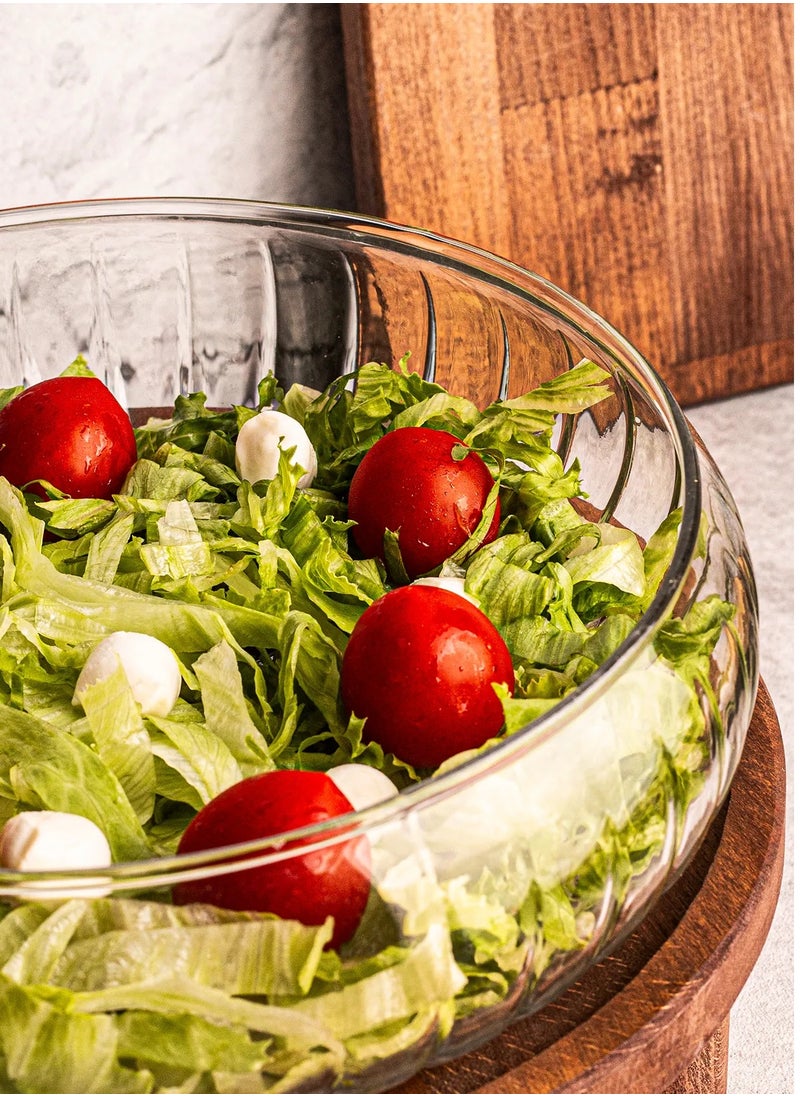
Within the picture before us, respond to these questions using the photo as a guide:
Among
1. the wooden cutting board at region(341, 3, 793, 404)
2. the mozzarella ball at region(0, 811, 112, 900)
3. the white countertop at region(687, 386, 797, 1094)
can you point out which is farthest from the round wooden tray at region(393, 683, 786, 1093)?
the wooden cutting board at region(341, 3, 793, 404)

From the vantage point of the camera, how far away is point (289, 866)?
370 mm

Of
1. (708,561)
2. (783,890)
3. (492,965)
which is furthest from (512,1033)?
(783,890)

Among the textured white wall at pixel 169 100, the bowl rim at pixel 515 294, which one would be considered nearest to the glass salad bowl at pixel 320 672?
the bowl rim at pixel 515 294

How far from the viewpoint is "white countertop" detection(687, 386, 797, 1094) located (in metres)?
1.02

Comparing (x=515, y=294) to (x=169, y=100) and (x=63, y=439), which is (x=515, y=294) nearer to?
(x=63, y=439)

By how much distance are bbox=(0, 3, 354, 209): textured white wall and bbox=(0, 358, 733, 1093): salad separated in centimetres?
60

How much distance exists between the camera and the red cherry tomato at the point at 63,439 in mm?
668

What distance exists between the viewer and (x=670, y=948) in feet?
1.53

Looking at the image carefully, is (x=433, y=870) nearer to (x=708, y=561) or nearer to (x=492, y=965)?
(x=492, y=965)

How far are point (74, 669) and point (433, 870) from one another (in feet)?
0.78

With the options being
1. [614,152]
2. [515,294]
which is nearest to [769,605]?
[614,152]

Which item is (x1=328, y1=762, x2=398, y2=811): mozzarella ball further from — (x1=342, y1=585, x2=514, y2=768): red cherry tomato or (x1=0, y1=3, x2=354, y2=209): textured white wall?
(x1=0, y1=3, x2=354, y2=209): textured white wall

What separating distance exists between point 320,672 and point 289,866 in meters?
0.19

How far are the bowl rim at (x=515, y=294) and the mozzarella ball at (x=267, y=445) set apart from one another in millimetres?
159
